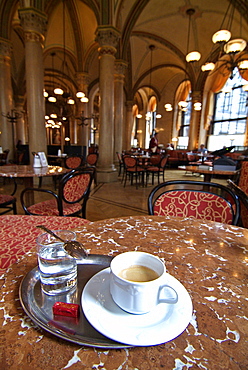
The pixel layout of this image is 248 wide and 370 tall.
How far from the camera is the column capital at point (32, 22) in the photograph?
475 centimetres

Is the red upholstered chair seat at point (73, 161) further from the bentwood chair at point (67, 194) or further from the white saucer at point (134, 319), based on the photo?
the white saucer at point (134, 319)

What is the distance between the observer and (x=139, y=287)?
0.35m

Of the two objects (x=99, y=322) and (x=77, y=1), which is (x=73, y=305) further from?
(x=77, y=1)

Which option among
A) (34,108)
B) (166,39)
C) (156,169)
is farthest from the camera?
(166,39)

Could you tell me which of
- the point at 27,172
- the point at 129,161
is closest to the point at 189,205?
the point at 27,172

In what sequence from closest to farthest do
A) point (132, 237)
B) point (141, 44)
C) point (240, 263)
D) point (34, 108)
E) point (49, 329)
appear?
point (49, 329), point (240, 263), point (132, 237), point (34, 108), point (141, 44)

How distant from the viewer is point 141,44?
431 inches

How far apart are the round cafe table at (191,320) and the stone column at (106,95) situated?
17.7ft

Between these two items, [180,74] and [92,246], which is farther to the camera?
[180,74]

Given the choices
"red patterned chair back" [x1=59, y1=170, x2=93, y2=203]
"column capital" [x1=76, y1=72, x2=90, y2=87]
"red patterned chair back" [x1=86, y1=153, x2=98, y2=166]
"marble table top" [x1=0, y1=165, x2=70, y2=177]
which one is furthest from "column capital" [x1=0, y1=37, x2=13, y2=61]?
"red patterned chair back" [x1=59, y1=170, x2=93, y2=203]

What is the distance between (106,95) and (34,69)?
195cm

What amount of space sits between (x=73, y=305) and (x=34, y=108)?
5644mm

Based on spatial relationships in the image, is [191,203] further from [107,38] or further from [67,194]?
[107,38]

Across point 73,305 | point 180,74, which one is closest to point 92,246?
point 73,305
